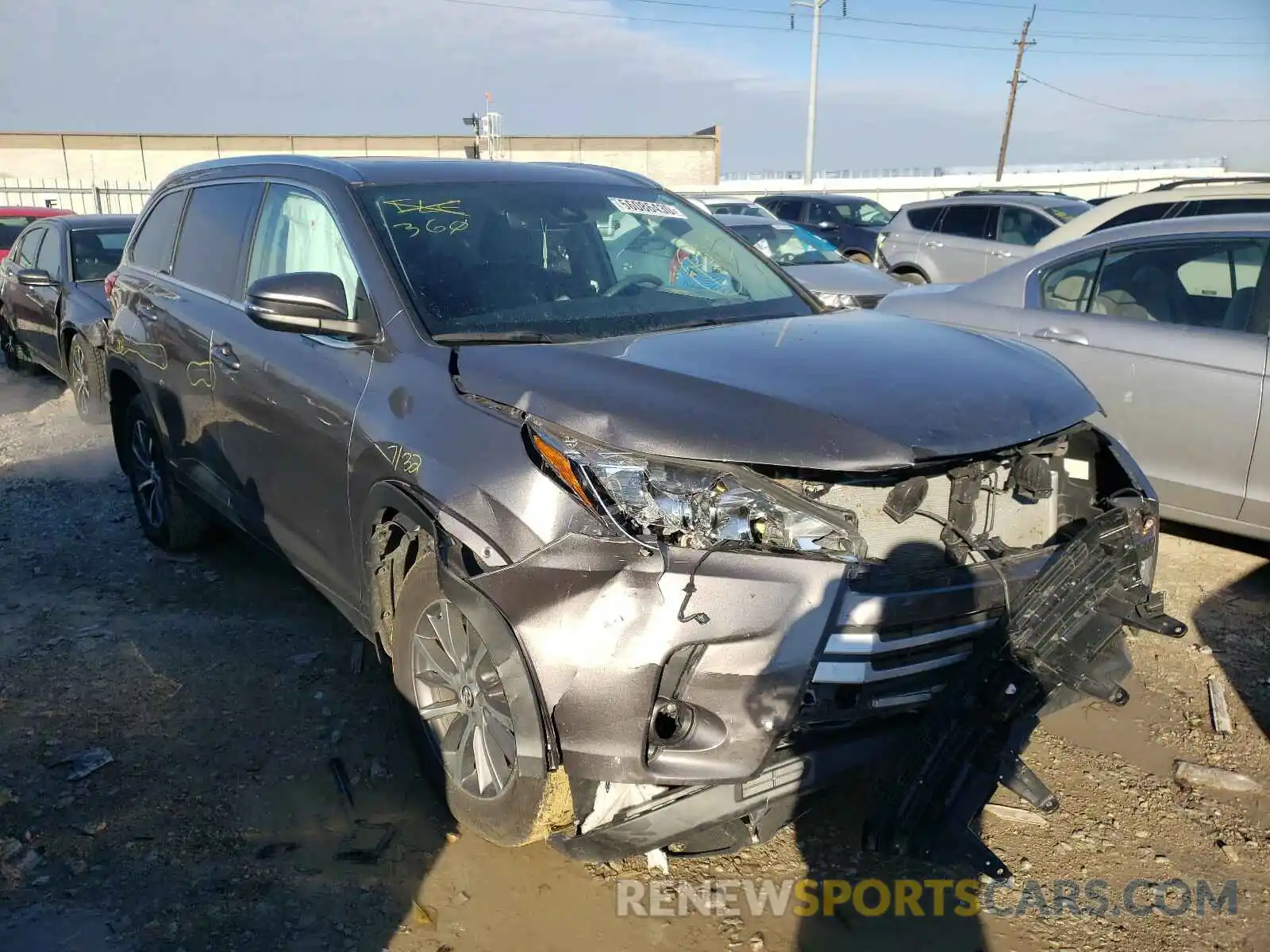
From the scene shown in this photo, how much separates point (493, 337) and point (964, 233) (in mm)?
12301

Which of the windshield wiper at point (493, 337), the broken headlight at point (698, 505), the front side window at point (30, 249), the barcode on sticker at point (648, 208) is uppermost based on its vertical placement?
the barcode on sticker at point (648, 208)

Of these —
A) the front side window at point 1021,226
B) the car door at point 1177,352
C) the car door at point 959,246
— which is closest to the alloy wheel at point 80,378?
the car door at point 1177,352

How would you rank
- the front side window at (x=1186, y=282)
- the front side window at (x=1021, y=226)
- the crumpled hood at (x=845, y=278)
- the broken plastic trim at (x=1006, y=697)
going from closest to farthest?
the broken plastic trim at (x=1006, y=697) → the front side window at (x=1186, y=282) → the crumpled hood at (x=845, y=278) → the front side window at (x=1021, y=226)

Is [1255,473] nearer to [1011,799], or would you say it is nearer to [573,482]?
[1011,799]

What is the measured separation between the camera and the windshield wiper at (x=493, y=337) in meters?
2.99

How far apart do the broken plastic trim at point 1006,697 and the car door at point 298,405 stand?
1.85 m

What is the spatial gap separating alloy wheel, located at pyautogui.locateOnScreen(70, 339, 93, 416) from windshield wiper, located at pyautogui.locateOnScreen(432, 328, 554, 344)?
5.97 m

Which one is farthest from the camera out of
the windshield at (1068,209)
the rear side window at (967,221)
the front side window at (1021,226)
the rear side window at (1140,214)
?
the rear side window at (967,221)

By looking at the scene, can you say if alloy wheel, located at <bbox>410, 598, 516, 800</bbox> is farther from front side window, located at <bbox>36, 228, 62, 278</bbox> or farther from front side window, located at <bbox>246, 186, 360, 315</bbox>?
front side window, located at <bbox>36, 228, 62, 278</bbox>

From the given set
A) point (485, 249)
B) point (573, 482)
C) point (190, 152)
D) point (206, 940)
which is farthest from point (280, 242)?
point (190, 152)

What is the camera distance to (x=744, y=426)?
2.44m

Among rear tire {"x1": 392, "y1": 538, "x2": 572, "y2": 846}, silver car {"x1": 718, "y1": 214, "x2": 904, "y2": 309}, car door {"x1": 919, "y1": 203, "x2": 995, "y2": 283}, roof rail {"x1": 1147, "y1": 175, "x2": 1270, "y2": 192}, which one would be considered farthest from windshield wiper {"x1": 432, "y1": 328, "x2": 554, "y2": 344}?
car door {"x1": 919, "y1": 203, "x2": 995, "y2": 283}

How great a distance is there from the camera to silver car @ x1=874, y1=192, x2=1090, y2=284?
529 inches

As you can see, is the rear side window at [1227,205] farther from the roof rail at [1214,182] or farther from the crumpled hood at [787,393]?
the crumpled hood at [787,393]
